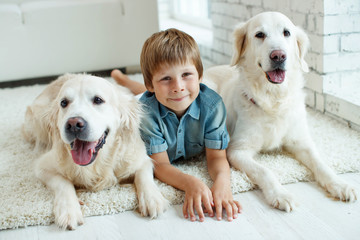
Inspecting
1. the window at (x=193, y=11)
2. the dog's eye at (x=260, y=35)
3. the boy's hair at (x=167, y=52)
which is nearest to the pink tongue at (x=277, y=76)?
the dog's eye at (x=260, y=35)

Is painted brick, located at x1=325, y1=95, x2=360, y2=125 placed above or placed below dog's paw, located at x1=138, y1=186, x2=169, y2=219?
above

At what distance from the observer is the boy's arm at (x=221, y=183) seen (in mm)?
1631

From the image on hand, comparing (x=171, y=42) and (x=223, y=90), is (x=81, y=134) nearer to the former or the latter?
(x=171, y=42)

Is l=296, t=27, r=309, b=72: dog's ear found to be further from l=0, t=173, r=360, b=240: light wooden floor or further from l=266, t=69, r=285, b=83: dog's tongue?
l=0, t=173, r=360, b=240: light wooden floor

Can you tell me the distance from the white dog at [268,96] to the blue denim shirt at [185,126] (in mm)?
145

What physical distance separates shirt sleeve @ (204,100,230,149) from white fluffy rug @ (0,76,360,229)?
0.15 meters

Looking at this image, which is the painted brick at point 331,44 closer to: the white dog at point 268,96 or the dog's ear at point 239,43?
the white dog at point 268,96

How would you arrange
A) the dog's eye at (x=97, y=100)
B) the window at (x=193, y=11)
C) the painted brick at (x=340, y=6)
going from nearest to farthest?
the dog's eye at (x=97, y=100) < the painted brick at (x=340, y=6) < the window at (x=193, y=11)

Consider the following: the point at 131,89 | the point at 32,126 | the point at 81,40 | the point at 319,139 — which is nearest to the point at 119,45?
the point at 81,40

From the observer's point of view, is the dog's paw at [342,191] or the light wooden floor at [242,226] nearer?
the light wooden floor at [242,226]

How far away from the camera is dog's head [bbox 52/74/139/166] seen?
1.58 metres

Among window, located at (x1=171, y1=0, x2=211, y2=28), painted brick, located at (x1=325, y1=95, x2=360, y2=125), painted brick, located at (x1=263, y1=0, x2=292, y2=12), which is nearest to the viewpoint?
painted brick, located at (x1=325, y1=95, x2=360, y2=125)

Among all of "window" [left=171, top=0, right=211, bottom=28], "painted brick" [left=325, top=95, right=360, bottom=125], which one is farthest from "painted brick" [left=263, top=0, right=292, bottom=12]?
"window" [left=171, top=0, right=211, bottom=28]

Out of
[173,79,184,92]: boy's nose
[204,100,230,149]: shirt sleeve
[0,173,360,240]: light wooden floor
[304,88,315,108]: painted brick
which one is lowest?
[0,173,360,240]: light wooden floor
